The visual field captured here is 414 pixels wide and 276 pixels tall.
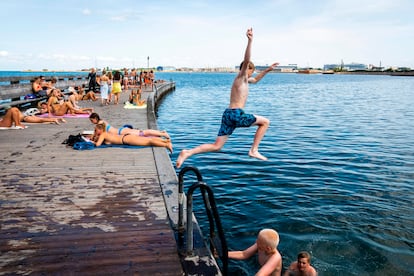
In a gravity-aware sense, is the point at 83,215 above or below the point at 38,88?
below

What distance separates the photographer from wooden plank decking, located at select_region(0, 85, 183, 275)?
12.4 ft

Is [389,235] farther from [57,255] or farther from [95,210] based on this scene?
[57,255]

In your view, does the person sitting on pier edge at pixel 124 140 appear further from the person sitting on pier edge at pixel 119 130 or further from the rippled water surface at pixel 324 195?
the rippled water surface at pixel 324 195

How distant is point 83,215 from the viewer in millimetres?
4934

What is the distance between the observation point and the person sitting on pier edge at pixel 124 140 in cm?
920

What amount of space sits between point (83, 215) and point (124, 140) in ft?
15.3

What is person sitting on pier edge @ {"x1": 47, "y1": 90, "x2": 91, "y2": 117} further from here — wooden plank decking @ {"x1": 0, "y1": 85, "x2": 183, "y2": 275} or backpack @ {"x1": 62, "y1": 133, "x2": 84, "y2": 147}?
wooden plank decking @ {"x1": 0, "y1": 85, "x2": 183, "y2": 275}

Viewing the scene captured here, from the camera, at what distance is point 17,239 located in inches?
167

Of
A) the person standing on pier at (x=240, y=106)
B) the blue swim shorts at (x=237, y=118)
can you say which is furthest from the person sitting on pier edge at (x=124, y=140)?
the blue swim shorts at (x=237, y=118)

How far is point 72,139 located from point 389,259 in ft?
26.4

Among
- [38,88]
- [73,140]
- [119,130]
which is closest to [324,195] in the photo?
[119,130]

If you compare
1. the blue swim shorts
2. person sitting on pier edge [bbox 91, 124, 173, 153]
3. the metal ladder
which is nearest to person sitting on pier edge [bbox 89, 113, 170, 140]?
person sitting on pier edge [bbox 91, 124, 173, 153]

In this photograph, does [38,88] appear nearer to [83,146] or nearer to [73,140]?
[73,140]

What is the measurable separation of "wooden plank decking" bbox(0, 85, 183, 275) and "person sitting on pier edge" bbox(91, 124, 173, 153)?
2.08 feet
